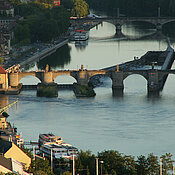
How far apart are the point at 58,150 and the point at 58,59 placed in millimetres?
68651

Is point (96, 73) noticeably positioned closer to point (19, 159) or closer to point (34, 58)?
point (34, 58)

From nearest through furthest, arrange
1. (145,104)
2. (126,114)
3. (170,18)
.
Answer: (126,114) → (145,104) → (170,18)

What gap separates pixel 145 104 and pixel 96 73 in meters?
11.7

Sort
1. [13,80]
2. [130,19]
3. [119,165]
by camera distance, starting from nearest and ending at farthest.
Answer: [119,165], [13,80], [130,19]

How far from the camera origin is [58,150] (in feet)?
212

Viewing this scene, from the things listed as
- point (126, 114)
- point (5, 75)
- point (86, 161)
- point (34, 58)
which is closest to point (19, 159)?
point (86, 161)

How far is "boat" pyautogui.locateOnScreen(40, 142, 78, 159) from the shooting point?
63644 mm

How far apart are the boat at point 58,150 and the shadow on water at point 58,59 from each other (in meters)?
54.1

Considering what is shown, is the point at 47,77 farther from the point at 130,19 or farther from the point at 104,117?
the point at 130,19

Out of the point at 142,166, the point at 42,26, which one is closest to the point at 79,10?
the point at 42,26

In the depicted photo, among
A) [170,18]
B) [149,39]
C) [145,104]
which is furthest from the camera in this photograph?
[170,18]

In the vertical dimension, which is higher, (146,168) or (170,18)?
(170,18)

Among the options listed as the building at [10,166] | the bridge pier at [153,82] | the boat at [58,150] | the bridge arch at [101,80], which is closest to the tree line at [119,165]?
the boat at [58,150]

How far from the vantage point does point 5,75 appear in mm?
100375
